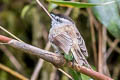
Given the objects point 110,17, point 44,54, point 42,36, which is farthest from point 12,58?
point 44,54

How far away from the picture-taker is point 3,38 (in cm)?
90

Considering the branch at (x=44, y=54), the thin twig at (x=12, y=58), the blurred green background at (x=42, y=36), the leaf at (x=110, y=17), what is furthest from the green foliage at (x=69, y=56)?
the thin twig at (x=12, y=58)

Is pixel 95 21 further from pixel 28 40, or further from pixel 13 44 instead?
pixel 13 44

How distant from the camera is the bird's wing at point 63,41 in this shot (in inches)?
42.5

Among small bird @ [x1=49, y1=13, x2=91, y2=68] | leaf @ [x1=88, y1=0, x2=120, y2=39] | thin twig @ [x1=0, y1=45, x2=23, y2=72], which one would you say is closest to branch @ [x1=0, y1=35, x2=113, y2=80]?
small bird @ [x1=49, y1=13, x2=91, y2=68]

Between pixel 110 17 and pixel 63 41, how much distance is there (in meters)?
0.59

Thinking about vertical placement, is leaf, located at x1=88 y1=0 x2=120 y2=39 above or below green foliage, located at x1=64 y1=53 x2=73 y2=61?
above

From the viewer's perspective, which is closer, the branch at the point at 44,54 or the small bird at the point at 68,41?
the branch at the point at 44,54

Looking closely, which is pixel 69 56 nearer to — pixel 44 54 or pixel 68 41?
pixel 68 41

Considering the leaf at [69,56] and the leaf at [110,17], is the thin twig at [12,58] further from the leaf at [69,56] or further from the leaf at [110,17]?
the leaf at [69,56]

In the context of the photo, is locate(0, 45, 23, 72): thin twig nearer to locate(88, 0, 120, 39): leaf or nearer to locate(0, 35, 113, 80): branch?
locate(88, 0, 120, 39): leaf

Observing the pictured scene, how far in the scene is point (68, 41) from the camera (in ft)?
3.64

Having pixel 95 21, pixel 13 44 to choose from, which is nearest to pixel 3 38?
pixel 13 44

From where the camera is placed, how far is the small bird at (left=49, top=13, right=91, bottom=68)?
1083mm
